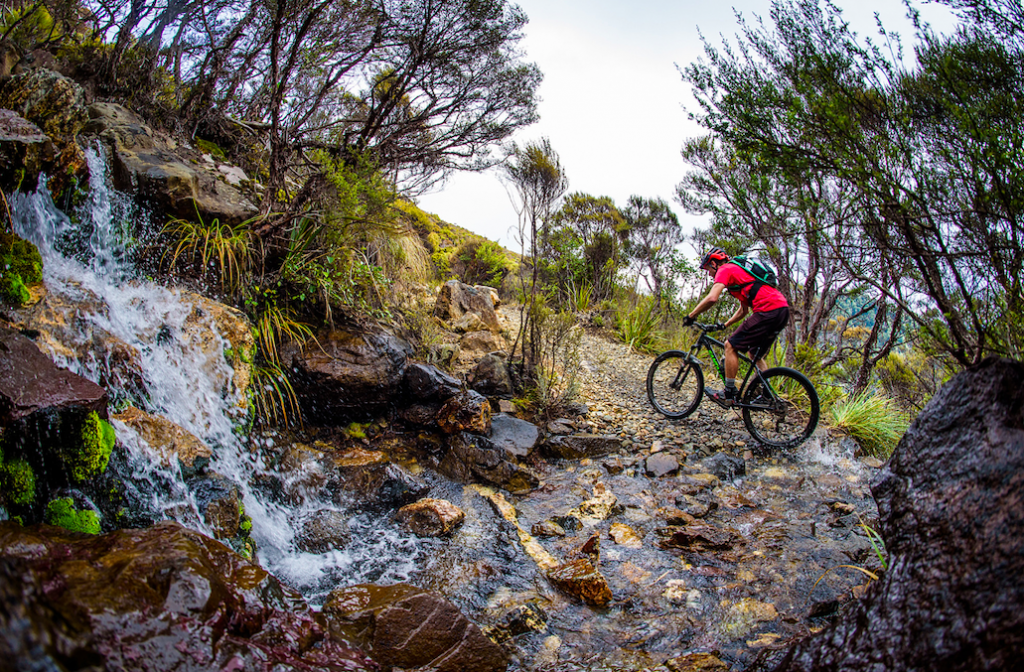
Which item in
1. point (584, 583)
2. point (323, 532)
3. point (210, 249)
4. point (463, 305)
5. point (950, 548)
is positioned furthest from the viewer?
point (463, 305)

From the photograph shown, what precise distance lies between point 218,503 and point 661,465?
379cm

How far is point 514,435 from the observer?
5.09m

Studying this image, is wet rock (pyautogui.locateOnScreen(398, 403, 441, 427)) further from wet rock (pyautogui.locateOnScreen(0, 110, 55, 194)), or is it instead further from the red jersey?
wet rock (pyautogui.locateOnScreen(0, 110, 55, 194))

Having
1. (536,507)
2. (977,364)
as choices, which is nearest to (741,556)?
(536,507)

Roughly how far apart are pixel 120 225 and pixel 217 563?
3.68 metres

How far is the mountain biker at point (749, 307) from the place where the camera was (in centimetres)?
505

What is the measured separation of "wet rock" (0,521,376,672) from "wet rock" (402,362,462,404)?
2924mm

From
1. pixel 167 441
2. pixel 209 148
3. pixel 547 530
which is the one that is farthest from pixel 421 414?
pixel 209 148

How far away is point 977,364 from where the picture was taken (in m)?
1.97

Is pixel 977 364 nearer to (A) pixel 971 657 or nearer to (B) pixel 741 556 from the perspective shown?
(A) pixel 971 657

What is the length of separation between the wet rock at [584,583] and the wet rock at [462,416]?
6.67 feet

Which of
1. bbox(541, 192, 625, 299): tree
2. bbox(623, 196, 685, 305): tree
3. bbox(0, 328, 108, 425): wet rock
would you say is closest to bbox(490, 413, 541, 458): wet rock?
bbox(0, 328, 108, 425): wet rock

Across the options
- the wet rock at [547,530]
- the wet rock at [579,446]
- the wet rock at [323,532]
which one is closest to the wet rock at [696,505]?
the wet rock at [547,530]

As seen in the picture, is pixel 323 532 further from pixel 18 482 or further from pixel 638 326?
pixel 638 326
